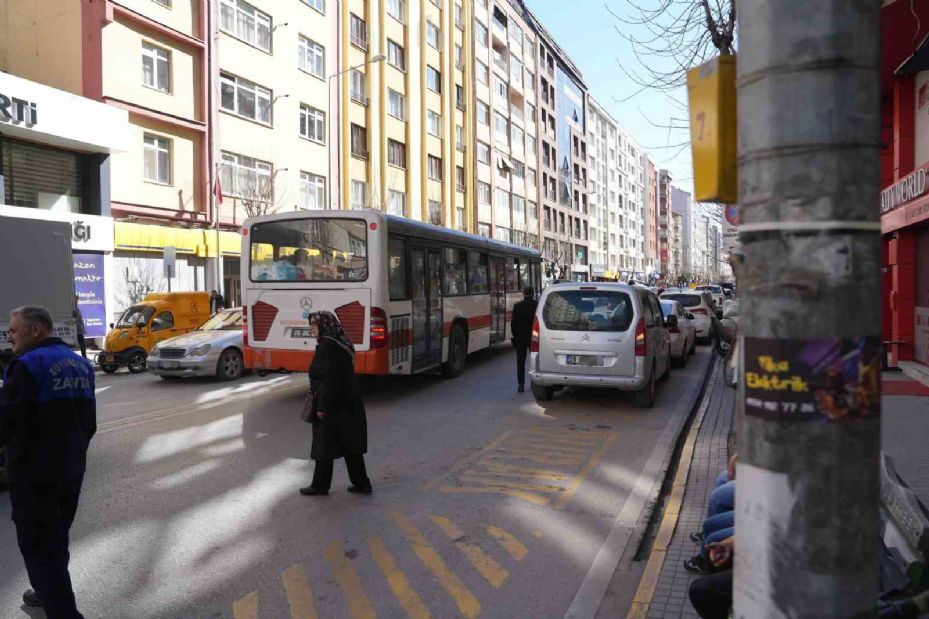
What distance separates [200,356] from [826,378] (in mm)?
13001

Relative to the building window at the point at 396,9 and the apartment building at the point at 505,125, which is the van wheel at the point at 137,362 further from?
the apartment building at the point at 505,125

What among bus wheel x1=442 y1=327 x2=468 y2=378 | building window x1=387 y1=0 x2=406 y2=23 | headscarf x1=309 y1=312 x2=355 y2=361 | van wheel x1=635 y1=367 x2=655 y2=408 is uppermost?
building window x1=387 y1=0 x2=406 y2=23

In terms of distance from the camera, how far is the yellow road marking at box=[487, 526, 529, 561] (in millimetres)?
5000

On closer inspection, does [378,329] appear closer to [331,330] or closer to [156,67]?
[331,330]

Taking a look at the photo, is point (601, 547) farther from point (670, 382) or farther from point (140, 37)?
point (140, 37)

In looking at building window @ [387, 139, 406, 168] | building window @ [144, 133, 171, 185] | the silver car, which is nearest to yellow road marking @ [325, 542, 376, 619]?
the silver car

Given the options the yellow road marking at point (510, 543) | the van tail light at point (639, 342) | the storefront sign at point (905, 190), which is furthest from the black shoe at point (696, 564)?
the storefront sign at point (905, 190)

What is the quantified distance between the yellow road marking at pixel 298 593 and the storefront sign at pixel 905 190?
9007 mm

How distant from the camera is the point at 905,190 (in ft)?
39.3

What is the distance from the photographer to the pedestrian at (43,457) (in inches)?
145

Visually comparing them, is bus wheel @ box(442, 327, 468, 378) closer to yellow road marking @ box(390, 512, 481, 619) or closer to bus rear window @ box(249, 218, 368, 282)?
bus rear window @ box(249, 218, 368, 282)

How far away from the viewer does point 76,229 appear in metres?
20.4

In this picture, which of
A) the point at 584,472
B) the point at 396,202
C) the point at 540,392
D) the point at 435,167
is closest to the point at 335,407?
the point at 584,472

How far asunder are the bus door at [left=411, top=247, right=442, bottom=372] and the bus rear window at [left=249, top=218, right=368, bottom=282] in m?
1.30
